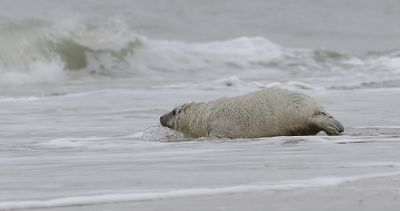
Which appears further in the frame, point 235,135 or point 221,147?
point 235,135

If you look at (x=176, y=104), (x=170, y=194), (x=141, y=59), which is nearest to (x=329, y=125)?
(x=170, y=194)

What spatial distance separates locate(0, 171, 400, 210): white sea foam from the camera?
14.4 feet

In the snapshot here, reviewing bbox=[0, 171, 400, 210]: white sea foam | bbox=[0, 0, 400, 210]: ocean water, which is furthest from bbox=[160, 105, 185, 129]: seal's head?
bbox=[0, 171, 400, 210]: white sea foam

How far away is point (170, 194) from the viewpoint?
450cm

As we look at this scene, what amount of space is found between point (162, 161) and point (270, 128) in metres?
1.69

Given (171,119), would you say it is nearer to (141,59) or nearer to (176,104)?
(176,104)

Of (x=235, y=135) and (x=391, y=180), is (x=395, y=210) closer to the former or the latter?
(x=391, y=180)

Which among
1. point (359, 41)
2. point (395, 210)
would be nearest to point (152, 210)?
point (395, 210)

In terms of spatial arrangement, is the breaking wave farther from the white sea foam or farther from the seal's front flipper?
the white sea foam

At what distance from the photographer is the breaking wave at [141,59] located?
16734 millimetres

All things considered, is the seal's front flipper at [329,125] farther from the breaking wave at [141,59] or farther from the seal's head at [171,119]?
the breaking wave at [141,59]

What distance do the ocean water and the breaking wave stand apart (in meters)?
0.04

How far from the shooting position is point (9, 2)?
25312 mm

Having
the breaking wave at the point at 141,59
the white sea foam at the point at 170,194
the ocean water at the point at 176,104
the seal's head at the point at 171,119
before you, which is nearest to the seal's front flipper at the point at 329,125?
the ocean water at the point at 176,104
